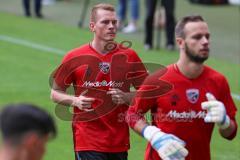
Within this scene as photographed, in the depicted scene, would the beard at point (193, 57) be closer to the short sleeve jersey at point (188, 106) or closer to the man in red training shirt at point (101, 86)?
the short sleeve jersey at point (188, 106)

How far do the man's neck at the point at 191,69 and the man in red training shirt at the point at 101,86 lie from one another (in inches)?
45.9

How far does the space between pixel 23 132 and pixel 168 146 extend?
8.01ft

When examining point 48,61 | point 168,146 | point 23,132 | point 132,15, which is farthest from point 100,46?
point 132,15

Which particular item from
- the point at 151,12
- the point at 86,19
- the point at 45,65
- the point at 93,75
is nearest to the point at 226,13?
the point at 86,19

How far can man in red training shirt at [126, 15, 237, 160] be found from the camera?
660cm

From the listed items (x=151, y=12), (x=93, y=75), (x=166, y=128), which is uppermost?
(x=151, y=12)

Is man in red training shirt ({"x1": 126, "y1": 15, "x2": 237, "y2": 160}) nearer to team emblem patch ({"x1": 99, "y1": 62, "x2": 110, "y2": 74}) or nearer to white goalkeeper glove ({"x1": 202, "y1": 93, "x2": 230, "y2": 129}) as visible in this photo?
white goalkeeper glove ({"x1": 202, "y1": 93, "x2": 230, "y2": 129})

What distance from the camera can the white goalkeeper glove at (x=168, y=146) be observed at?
6.17m

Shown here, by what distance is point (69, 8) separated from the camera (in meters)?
24.9

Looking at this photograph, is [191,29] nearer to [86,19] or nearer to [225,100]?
[225,100]

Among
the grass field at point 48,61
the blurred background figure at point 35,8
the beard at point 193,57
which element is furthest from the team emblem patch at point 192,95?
the blurred background figure at point 35,8

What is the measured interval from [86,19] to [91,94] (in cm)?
1496

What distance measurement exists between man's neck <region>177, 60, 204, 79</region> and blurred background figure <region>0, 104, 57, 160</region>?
2800 millimetres

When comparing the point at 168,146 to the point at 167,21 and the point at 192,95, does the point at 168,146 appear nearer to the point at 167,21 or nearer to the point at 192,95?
the point at 192,95
